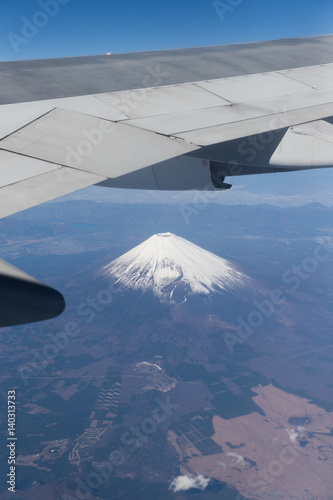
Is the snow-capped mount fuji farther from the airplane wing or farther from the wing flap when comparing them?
the wing flap

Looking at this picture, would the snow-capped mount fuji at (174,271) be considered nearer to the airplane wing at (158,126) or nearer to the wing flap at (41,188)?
the airplane wing at (158,126)

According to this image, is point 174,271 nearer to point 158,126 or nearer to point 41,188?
point 158,126

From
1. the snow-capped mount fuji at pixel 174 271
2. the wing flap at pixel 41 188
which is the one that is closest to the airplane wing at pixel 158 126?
the wing flap at pixel 41 188

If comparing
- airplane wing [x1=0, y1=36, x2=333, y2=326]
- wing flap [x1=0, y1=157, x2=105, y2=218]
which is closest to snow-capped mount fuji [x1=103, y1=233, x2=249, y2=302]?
airplane wing [x1=0, y1=36, x2=333, y2=326]

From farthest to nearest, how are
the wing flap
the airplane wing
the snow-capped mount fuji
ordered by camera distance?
the snow-capped mount fuji < the airplane wing < the wing flap

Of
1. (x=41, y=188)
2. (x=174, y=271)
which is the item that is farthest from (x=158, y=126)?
(x=174, y=271)

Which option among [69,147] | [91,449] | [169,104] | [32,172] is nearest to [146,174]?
[169,104]
